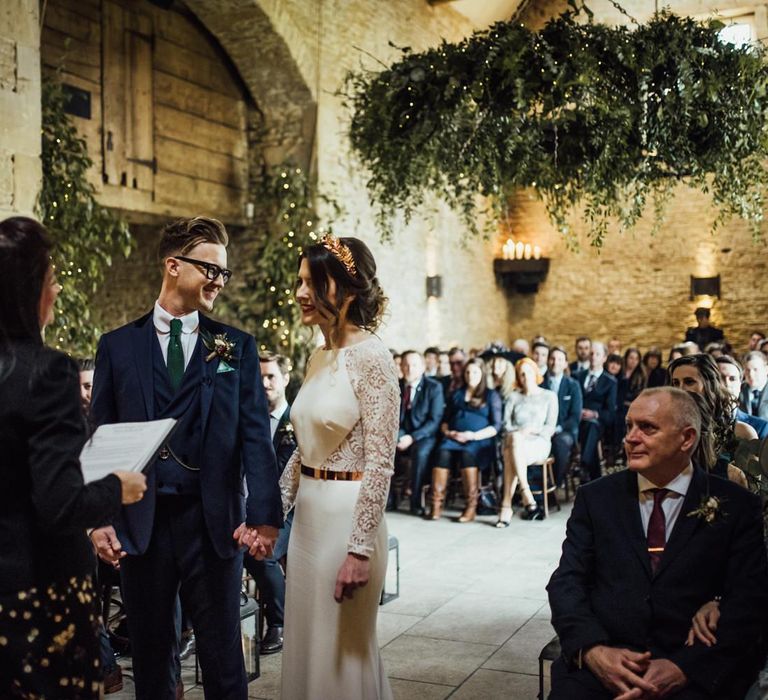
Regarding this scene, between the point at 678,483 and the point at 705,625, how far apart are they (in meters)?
0.38

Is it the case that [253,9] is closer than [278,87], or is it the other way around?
[253,9]

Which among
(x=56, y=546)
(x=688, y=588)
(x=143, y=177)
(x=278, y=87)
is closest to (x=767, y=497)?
(x=688, y=588)

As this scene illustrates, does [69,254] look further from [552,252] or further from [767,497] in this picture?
[552,252]

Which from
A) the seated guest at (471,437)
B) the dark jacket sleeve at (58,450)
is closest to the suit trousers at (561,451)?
the seated guest at (471,437)

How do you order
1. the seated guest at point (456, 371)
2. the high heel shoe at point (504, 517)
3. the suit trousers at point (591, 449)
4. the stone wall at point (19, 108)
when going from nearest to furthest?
the stone wall at point (19, 108) < the high heel shoe at point (504, 517) < the seated guest at point (456, 371) < the suit trousers at point (591, 449)

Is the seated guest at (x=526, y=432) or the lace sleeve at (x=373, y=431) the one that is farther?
the seated guest at (x=526, y=432)

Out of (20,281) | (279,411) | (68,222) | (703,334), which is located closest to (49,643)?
(20,281)

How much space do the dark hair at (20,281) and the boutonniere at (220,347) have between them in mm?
707

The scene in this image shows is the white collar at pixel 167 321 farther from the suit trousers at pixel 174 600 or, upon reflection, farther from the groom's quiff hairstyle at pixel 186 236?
the suit trousers at pixel 174 600

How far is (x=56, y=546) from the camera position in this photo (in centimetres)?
171

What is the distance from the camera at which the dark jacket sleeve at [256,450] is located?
2.34m

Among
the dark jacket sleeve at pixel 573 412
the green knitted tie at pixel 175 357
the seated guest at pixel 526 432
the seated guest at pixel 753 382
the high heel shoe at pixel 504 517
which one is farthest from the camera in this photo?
the dark jacket sleeve at pixel 573 412

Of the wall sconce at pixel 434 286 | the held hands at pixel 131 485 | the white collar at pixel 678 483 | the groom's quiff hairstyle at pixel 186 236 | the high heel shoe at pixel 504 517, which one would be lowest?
the high heel shoe at pixel 504 517

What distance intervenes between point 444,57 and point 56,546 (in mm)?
4810
